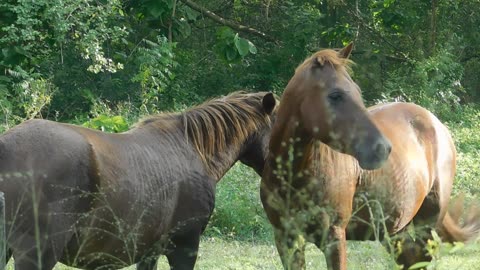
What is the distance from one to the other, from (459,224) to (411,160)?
1.04 metres

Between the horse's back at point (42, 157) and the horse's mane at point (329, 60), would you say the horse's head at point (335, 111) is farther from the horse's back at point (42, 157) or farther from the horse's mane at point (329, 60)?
the horse's back at point (42, 157)

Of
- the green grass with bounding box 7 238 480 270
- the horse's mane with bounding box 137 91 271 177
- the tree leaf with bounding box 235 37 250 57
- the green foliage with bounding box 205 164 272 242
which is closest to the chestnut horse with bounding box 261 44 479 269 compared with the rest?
the horse's mane with bounding box 137 91 271 177

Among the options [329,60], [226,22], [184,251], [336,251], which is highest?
[329,60]

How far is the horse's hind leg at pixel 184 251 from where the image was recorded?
20.3ft

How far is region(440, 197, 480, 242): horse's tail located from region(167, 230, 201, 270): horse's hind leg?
2.18 m

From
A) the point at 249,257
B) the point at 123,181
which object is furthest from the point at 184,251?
the point at 249,257

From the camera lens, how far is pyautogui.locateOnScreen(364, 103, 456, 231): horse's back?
21.3ft

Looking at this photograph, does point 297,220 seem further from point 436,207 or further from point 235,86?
point 235,86

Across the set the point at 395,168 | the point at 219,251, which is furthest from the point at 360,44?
the point at 395,168

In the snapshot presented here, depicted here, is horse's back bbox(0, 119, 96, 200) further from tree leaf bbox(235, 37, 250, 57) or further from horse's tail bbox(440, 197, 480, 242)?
tree leaf bbox(235, 37, 250, 57)

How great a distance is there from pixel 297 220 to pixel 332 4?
15.3 m

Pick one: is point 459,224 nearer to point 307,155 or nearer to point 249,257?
point 249,257

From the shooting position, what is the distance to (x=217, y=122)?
6.60 metres

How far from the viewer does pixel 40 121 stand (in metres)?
5.45
